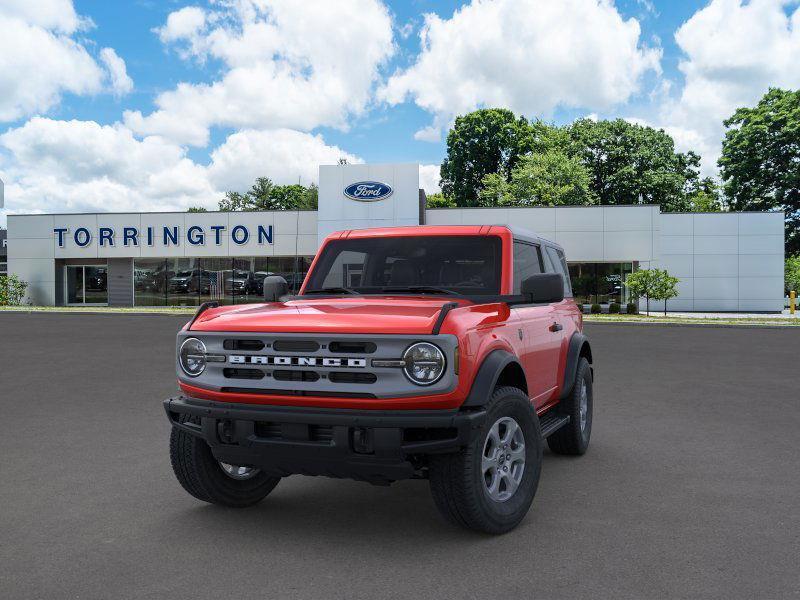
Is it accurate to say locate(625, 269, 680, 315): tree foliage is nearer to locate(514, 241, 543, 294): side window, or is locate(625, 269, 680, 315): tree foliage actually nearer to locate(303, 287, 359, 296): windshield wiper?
locate(514, 241, 543, 294): side window

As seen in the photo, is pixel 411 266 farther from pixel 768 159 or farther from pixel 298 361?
pixel 768 159

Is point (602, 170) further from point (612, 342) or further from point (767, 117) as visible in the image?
point (612, 342)

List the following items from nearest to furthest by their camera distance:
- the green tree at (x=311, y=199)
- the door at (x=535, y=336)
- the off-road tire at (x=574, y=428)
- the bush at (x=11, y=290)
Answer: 1. the door at (x=535, y=336)
2. the off-road tire at (x=574, y=428)
3. the bush at (x=11, y=290)
4. the green tree at (x=311, y=199)

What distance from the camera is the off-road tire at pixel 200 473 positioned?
14.5ft

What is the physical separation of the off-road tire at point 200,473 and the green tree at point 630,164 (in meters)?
53.0

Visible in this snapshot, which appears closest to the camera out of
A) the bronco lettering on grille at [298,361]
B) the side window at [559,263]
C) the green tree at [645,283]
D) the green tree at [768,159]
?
the bronco lettering on grille at [298,361]

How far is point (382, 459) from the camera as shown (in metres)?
3.70

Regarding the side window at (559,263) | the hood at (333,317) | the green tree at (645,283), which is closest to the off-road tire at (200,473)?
the hood at (333,317)

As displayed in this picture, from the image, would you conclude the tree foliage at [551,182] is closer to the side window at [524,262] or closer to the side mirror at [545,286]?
the side window at [524,262]

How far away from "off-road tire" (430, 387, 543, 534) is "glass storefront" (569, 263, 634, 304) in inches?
1286

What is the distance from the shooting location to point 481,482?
12.9ft

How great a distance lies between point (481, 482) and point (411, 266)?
191cm

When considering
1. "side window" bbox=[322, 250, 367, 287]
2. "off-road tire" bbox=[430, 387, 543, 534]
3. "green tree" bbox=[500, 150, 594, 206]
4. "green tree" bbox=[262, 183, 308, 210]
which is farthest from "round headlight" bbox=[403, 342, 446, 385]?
"green tree" bbox=[262, 183, 308, 210]

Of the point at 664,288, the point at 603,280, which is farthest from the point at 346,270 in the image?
the point at 603,280
